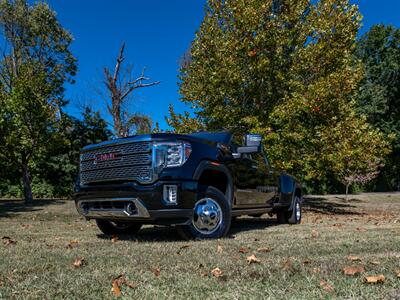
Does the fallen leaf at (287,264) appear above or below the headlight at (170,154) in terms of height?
below

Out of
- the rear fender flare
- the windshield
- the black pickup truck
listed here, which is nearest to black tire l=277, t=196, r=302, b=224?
the black pickup truck

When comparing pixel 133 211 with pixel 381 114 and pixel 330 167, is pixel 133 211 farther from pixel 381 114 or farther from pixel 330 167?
pixel 381 114

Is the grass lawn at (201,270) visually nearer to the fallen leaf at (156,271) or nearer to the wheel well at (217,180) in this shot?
the fallen leaf at (156,271)

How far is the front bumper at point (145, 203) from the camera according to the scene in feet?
18.7

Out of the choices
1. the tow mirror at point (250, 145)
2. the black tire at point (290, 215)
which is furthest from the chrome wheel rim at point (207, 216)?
the black tire at point (290, 215)

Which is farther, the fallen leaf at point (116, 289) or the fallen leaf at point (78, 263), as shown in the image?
the fallen leaf at point (78, 263)

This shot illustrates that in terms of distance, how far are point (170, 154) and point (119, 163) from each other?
0.78 m

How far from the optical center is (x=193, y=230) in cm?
614

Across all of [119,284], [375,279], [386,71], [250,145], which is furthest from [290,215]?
[386,71]

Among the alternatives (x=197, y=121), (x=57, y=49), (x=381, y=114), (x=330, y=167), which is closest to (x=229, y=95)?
(x=197, y=121)

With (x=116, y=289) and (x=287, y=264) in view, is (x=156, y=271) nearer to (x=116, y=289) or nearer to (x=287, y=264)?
(x=116, y=289)

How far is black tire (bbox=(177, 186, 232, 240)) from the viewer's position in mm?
6160

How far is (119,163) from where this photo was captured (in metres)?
6.09

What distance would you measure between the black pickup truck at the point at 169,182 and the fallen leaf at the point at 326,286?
2.84 m
